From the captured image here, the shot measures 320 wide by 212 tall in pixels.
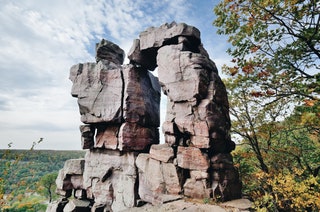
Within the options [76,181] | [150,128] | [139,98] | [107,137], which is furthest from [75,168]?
[139,98]

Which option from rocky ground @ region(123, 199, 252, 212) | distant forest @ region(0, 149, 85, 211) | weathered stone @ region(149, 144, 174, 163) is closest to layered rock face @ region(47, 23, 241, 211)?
weathered stone @ region(149, 144, 174, 163)

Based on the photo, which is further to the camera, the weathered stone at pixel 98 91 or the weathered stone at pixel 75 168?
the weathered stone at pixel 75 168

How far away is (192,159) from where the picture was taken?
479 inches

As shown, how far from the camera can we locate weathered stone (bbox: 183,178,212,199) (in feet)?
37.0

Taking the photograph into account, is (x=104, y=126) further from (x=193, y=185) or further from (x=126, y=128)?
(x=193, y=185)

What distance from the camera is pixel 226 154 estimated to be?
12750 mm

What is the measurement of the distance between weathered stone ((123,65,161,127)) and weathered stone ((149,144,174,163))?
3.62 metres

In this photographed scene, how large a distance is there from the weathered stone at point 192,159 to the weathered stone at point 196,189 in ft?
2.49

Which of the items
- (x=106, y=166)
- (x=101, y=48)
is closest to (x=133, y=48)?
(x=101, y=48)

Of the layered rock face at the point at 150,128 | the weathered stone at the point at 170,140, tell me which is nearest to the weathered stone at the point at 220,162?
the layered rock face at the point at 150,128

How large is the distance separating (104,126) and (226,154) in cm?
1051

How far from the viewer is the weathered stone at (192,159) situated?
1175 centimetres

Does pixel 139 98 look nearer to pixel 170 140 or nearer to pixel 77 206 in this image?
pixel 170 140

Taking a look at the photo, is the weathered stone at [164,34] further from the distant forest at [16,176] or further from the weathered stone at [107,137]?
the distant forest at [16,176]
